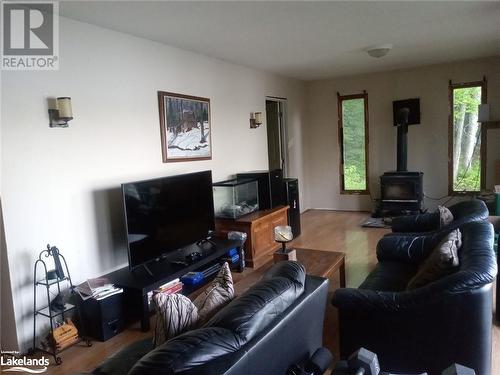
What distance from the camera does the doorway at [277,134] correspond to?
21.2ft

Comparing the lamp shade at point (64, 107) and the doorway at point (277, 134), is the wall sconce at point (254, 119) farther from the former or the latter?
the lamp shade at point (64, 107)

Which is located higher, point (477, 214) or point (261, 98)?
point (261, 98)

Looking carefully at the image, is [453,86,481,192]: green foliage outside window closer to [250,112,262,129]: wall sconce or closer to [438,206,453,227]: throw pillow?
[250,112,262,129]: wall sconce

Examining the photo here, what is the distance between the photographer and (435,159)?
631 centimetres

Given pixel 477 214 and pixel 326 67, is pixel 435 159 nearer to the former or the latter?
pixel 326 67

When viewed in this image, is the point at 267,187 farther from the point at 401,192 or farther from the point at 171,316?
the point at 171,316

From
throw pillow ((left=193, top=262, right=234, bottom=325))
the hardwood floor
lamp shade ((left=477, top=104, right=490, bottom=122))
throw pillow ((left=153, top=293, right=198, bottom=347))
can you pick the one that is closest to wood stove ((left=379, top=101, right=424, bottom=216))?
the hardwood floor

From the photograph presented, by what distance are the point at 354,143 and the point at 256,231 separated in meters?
3.39

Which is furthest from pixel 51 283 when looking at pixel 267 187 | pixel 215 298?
pixel 267 187

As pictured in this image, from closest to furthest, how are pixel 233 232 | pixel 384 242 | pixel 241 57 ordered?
pixel 384 242
pixel 233 232
pixel 241 57

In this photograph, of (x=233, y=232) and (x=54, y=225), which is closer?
(x=54, y=225)

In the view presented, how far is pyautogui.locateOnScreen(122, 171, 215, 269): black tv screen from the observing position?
10.3 ft

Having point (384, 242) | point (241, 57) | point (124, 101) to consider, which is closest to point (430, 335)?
point (384, 242)

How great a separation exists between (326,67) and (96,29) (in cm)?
357
